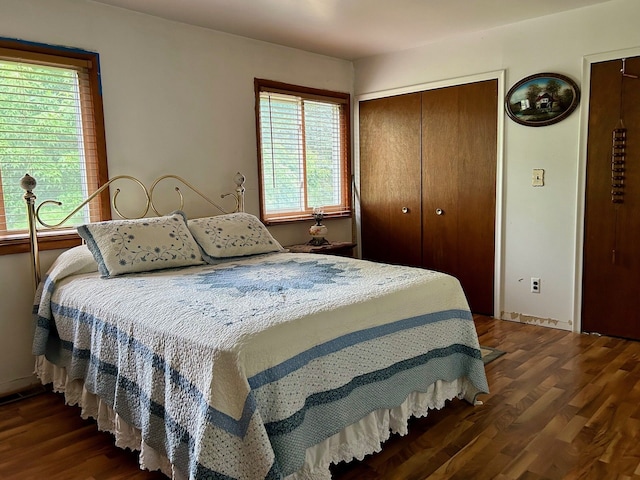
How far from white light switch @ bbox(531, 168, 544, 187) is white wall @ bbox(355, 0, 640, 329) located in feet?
0.10

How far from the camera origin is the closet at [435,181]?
3990 millimetres

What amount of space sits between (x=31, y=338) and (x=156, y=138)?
148 centimetres

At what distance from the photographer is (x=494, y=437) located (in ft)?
7.16

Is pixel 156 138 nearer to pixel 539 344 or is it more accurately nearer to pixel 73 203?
pixel 73 203

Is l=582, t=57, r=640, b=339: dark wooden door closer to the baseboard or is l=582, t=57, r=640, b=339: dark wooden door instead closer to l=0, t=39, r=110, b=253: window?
the baseboard

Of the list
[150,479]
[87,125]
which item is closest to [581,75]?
[87,125]

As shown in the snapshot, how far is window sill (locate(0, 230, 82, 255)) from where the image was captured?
2775mm

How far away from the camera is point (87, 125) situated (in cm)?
309

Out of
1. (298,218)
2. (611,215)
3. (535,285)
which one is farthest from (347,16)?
(535,285)

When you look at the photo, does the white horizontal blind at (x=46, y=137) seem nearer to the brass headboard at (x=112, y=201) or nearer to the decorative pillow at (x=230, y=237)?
the brass headboard at (x=112, y=201)

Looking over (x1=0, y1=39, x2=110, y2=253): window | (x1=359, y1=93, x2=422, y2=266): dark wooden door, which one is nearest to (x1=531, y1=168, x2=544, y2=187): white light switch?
(x1=359, y1=93, x2=422, y2=266): dark wooden door

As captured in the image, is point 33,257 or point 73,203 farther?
point 73,203

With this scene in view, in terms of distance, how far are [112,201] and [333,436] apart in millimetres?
2149

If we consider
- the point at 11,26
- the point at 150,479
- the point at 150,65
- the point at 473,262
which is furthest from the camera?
the point at 473,262
